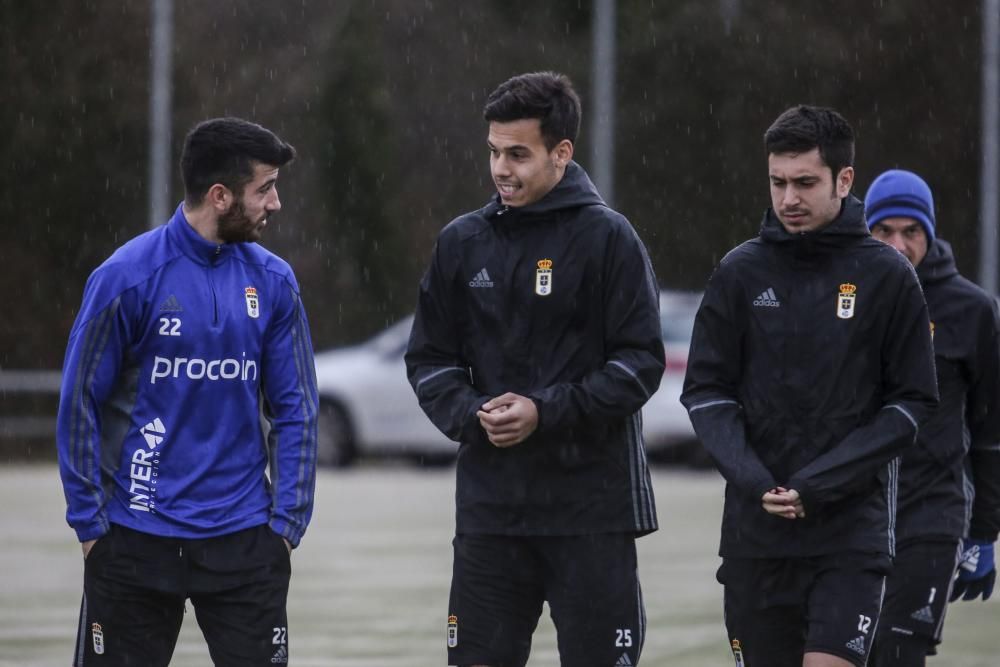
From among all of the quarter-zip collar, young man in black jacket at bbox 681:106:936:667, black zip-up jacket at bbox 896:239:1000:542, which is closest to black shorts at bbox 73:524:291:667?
the quarter-zip collar

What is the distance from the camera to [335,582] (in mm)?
12508

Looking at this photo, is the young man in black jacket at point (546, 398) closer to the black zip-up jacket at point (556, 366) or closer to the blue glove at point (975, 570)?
the black zip-up jacket at point (556, 366)

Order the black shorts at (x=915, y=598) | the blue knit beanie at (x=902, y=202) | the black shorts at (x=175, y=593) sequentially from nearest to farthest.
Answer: the black shorts at (x=175, y=593)
the black shorts at (x=915, y=598)
the blue knit beanie at (x=902, y=202)

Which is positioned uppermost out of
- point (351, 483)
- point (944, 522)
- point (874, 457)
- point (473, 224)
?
point (473, 224)

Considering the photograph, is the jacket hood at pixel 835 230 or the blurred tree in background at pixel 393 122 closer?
the jacket hood at pixel 835 230

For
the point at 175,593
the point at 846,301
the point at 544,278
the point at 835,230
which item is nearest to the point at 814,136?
the point at 835,230

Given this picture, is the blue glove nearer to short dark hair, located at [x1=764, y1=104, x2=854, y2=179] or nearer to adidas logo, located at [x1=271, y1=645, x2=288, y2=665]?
short dark hair, located at [x1=764, y1=104, x2=854, y2=179]

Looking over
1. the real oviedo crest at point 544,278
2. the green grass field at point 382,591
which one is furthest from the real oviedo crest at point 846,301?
the green grass field at point 382,591

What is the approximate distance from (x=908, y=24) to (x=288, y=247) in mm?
13795

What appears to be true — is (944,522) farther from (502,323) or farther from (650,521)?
(502,323)

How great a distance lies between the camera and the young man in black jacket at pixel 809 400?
5.86m

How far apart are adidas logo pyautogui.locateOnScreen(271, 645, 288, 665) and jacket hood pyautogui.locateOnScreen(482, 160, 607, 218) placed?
1.43 meters

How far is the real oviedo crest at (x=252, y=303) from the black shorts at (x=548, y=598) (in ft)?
2.96

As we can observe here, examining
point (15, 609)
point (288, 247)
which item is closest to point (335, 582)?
point (15, 609)
